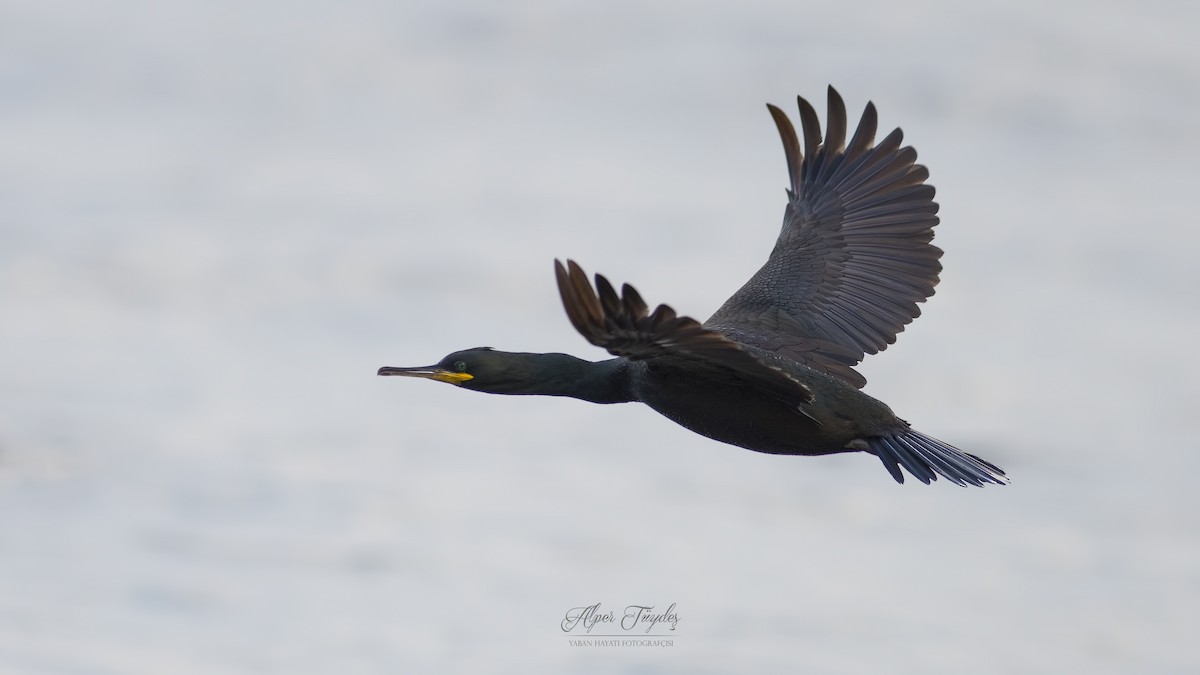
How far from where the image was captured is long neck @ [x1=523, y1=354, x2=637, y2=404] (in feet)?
23.9

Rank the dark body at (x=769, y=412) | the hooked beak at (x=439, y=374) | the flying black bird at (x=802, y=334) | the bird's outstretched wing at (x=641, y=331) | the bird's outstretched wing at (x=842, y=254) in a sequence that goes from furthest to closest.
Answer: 1. the bird's outstretched wing at (x=842, y=254)
2. the hooked beak at (x=439, y=374)
3. the dark body at (x=769, y=412)
4. the flying black bird at (x=802, y=334)
5. the bird's outstretched wing at (x=641, y=331)

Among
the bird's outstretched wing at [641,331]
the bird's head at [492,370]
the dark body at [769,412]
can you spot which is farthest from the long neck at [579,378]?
the bird's outstretched wing at [641,331]

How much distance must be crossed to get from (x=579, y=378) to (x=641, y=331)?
1582 mm

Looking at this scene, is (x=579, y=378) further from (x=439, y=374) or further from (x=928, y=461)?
(x=928, y=461)

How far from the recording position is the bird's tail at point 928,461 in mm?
6785

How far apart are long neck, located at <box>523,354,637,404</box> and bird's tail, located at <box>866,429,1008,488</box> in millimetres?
1146

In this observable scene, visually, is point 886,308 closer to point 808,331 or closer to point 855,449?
point 808,331

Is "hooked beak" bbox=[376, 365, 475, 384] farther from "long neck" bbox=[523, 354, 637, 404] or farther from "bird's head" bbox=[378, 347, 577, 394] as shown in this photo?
"long neck" bbox=[523, 354, 637, 404]

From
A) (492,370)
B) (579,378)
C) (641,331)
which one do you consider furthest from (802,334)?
(641,331)

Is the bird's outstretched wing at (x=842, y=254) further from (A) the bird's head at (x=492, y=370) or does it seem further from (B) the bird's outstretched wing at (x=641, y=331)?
(B) the bird's outstretched wing at (x=641, y=331)

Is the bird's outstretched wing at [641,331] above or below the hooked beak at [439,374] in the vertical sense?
below

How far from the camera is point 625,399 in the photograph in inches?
289

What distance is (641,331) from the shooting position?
5789 millimetres

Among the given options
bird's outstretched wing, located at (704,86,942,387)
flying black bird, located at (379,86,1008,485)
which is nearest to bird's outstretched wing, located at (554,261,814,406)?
flying black bird, located at (379,86,1008,485)
